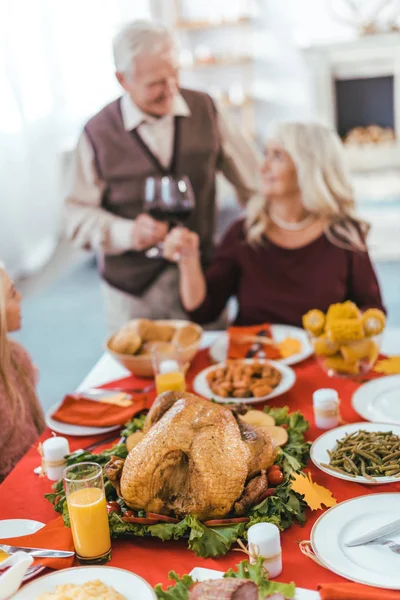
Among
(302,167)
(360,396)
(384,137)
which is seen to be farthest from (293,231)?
(384,137)

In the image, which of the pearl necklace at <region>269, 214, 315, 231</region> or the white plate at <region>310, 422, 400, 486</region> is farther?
Result: the pearl necklace at <region>269, 214, 315, 231</region>

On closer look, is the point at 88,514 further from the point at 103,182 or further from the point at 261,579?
the point at 103,182

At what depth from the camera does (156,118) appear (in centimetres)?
271

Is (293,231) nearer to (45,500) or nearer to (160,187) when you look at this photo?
(160,187)

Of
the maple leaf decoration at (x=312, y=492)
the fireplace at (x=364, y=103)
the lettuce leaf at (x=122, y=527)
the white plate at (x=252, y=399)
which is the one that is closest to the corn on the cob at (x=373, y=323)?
the white plate at (x=252, y=399)

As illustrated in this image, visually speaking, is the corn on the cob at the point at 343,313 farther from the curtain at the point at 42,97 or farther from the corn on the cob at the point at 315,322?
Answer: the curtain at the point at 42,97

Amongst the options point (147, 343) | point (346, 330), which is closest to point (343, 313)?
point (346, 330)

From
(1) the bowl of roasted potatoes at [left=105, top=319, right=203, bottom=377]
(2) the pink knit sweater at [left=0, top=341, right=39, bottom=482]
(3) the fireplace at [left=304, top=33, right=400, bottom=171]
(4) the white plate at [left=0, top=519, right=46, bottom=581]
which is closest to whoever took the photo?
(4) the white plate at [left=0, top=519, right=46, bottom=581]

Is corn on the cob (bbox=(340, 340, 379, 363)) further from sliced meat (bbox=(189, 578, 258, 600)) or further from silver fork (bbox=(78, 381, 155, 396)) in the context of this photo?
sliced meat (bbox=(189, 578, 258, 600))

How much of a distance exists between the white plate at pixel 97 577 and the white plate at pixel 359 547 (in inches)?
10.8

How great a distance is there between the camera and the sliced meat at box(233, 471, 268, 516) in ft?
Result: 4.13

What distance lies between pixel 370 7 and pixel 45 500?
6.22m

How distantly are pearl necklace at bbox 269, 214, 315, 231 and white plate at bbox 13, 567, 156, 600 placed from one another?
1.61 m

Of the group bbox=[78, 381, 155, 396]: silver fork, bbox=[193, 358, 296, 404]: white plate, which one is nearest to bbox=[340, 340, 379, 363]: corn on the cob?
bbox=[193, 358, 296, 404]: white plate
